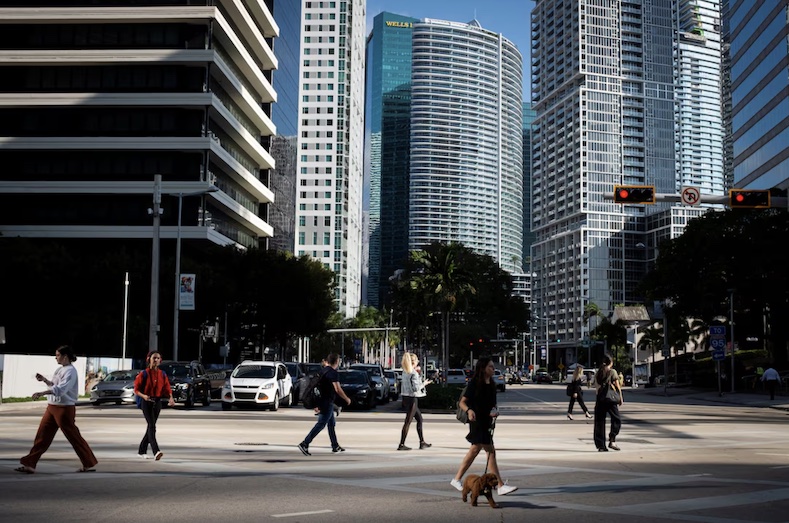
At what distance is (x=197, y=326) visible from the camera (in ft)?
224

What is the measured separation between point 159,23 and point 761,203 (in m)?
59.3

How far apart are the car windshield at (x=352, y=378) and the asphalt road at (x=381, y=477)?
11336 millimetres

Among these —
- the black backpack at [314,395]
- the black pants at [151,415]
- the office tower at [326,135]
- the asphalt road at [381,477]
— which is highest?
the office tower at [326,135]

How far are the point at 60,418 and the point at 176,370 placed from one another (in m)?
22.4

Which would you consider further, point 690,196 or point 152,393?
point 690,196

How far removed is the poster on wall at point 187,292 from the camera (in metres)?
47.8

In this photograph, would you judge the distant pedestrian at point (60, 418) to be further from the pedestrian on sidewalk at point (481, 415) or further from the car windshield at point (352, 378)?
the car windshield at point (352, 378)

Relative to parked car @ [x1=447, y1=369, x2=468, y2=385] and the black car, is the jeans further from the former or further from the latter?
parked car @ [x1=447, y1=369, x2=468, y2=385]

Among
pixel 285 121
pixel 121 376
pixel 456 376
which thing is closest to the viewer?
pixel 121 376

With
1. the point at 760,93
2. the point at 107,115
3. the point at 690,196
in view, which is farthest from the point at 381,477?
the point at 760,93

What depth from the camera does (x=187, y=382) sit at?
33938 mm

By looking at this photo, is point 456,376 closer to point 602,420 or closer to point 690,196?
point 690,196

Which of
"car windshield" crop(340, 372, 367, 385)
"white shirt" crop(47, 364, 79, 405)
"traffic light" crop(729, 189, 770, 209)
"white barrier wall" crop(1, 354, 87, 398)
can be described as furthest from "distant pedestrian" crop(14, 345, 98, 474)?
"white barrier wall" crop(1, 354, 87, 398)

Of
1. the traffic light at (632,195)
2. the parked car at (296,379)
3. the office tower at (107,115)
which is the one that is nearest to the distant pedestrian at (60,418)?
the traffic light at (632,195)
